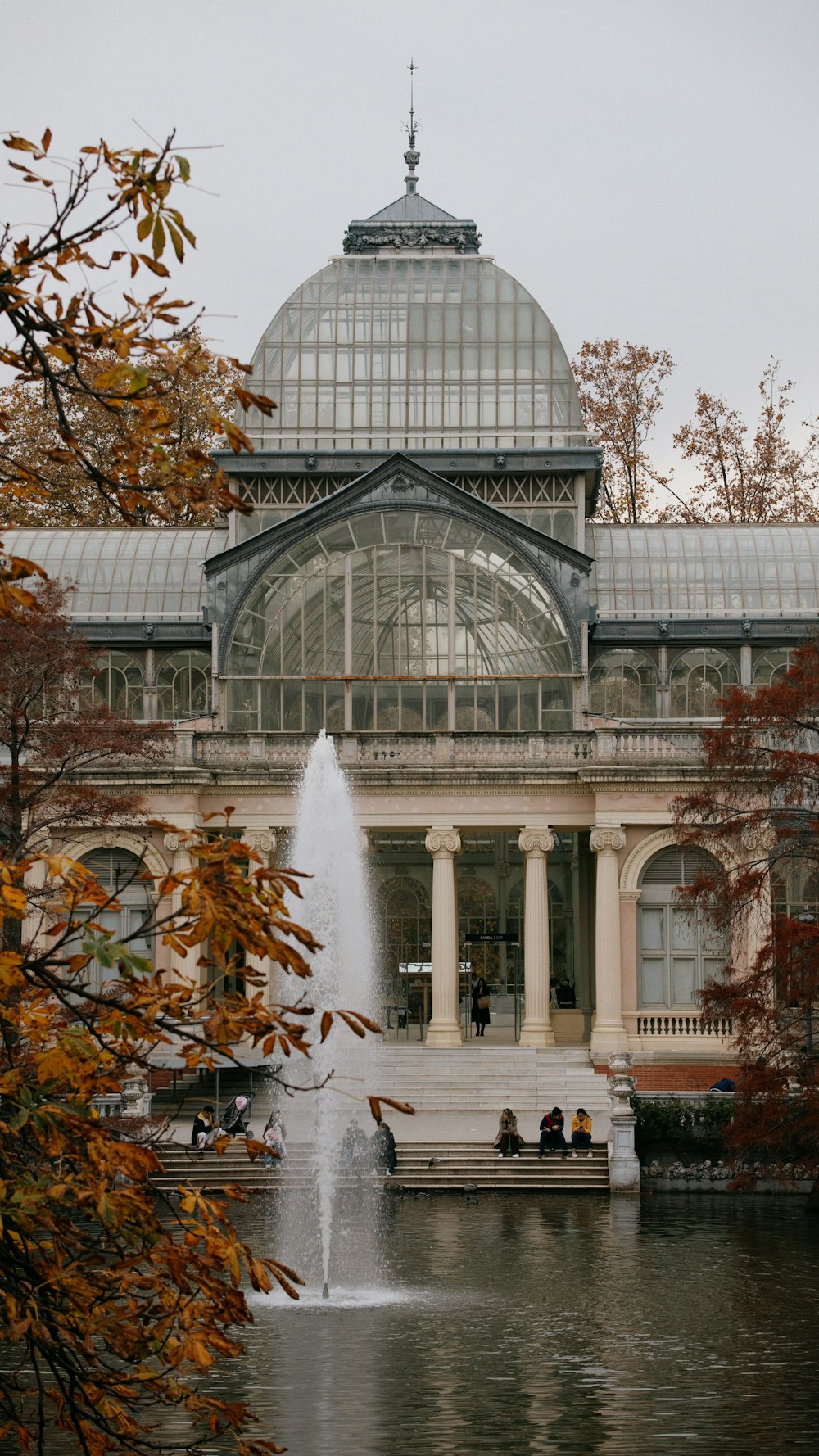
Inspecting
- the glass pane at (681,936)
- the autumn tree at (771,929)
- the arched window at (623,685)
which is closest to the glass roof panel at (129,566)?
the arched window at (623,685)

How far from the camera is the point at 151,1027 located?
7914 mm

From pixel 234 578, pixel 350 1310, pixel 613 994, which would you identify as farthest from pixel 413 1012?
pixel 350 1310

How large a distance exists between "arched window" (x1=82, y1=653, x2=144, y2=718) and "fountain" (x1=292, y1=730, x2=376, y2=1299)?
24.5 ft

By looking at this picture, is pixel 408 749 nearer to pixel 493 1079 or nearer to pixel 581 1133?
pixel 493 1079

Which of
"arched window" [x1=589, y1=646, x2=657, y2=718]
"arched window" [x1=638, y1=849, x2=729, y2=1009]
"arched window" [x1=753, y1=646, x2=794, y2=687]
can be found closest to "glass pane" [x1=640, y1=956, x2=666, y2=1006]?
"arched window" [x1=638, y1=849, x2=729, y2=1009]

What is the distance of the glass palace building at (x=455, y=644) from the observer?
48844 mm

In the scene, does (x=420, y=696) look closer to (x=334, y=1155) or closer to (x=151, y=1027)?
(x=334, y=1155)

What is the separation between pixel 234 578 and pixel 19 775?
601 inches

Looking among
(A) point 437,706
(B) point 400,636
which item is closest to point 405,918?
(A) point 437,706

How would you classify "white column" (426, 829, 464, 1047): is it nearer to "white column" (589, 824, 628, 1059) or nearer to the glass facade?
"white column" (589, 824, 628, 1059)

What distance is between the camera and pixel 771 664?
54.2 m

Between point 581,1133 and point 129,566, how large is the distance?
2504 centimetres

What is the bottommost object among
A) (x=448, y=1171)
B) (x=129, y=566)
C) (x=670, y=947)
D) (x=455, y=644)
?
(x=448, y=1171)

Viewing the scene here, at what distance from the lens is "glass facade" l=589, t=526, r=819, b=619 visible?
181ft
